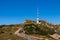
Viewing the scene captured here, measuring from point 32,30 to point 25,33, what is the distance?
6.89 ft

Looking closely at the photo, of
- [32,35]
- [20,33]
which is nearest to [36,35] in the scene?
[32,35]

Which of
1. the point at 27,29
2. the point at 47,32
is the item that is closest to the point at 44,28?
the point at 47,32

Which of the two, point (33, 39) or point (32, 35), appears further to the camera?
point (32, 35)

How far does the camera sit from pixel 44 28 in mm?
46281

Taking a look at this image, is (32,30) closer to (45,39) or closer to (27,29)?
(27,29)

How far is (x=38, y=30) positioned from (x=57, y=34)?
482 cm

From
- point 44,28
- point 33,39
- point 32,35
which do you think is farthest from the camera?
point 44,28

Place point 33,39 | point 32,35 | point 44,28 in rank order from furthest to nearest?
point 44,28
point 32,35
point 33,39

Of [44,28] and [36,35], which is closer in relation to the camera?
[36,35]

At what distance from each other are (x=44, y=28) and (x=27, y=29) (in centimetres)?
486

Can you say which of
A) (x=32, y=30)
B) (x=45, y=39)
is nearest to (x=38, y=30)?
(x=32, y=30)

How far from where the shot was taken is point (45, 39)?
40.8m

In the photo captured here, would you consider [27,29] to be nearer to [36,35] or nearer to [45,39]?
[36,35]

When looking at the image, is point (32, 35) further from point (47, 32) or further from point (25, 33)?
point (47, 32)
